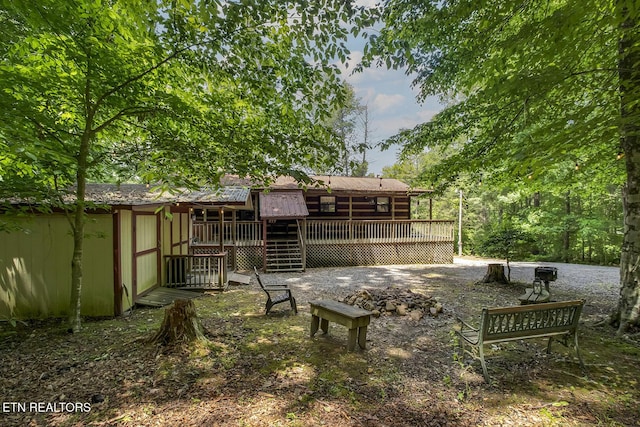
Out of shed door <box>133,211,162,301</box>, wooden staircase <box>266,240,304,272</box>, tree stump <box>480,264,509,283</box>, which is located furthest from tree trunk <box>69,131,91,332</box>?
tree stump <box>480,264,509,283</box>

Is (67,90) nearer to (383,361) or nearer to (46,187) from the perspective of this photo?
(46,187)

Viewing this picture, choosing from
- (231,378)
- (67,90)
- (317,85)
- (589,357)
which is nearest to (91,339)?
(231,378)

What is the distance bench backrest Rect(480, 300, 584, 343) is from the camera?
155 inches

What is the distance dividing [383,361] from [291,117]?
13.5ft

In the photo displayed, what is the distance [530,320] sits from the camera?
413 centimetres

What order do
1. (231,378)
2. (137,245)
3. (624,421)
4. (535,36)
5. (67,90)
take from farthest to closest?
(137,245), (67,90), (535,36), (231,378), (624,421)

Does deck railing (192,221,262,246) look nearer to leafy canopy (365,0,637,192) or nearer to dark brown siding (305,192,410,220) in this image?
dark brown siding (305,192,410,220)

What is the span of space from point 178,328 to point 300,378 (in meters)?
2.20

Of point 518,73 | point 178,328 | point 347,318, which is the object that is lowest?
point 178,328

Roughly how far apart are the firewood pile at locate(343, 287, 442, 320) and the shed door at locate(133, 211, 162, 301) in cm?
532

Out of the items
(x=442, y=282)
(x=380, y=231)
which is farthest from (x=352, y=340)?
(x=380, y=231)

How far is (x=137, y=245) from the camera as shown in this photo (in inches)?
296

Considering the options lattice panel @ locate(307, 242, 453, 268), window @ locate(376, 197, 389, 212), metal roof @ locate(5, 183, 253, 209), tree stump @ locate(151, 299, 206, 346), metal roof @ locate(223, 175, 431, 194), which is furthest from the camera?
window @ locate(376, 197, 389, 212)

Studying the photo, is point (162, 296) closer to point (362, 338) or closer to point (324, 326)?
point (324, 326)
